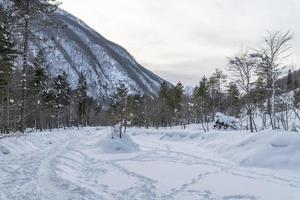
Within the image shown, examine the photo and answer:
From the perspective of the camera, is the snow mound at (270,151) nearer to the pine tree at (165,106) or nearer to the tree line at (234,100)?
the tree line at (234,100)

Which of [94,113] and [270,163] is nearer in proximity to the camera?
[270,163]

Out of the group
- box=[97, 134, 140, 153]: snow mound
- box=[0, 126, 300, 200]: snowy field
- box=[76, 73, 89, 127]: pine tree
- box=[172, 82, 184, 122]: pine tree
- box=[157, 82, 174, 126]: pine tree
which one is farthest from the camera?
box=[76, 73, 89, 127]: pine tree

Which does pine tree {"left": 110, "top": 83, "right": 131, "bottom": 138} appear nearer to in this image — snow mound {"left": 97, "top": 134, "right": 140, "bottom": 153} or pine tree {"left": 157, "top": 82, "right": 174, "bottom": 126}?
snow mound {"left": 97, "top": 134, "right": 140, "bottom": 153}

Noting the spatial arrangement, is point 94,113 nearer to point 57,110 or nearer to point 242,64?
point 57,110

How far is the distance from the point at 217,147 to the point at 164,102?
73259 millimetres

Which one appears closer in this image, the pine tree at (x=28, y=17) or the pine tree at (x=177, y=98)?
the pine tree at (x=28, y=17)

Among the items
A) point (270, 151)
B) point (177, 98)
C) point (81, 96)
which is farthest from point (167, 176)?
point (81, 96)

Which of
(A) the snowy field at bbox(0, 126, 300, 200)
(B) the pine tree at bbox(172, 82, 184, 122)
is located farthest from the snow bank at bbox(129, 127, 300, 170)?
(B) the pine tree at bbox(172, 82, 184, 122)

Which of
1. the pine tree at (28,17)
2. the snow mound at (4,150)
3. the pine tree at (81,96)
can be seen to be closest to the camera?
the snow mound at (4,150)

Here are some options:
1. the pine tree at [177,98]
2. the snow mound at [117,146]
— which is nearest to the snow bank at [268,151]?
the snow mound at [117,146]

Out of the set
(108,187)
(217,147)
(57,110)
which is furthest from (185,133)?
(57,110)

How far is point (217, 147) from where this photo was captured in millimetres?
27094

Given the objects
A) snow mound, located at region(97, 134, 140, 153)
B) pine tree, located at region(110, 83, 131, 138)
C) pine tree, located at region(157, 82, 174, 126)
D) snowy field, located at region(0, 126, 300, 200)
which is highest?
pine tree, located at region(157, 82, 174, 126)

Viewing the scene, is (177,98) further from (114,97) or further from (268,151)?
(268,151)
